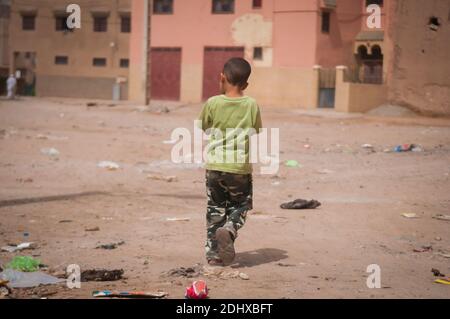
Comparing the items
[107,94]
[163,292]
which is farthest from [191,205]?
[107,94]

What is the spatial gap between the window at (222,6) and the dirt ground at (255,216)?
778 inches

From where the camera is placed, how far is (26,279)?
4.79m

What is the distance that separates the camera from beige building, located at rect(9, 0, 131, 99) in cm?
4372

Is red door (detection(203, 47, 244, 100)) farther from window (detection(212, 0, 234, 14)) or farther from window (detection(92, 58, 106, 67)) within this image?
window (detection(92, 58, 106, 67))

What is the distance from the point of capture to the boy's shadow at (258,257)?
5.43 meters

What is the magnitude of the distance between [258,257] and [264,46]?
28958 mm

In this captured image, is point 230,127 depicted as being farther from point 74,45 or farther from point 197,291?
point 74,45

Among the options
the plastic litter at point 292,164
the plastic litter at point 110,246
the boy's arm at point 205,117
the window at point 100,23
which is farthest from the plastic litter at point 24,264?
the window at point 100,23

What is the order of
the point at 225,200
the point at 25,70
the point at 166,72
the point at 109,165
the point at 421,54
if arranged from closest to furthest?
the point at 225,200
the point at 109,165
the point at 421,54
the point at 166,72
the point at 25,70

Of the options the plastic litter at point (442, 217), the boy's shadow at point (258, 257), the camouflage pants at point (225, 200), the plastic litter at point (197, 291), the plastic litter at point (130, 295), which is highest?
the camouflage pants at point (225, 200)

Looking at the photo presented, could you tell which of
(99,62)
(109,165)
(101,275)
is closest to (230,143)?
(101,275)

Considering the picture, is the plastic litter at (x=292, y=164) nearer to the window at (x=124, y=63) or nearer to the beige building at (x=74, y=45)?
the beige building at (x=74, y=45)

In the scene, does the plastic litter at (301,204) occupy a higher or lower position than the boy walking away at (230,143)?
lower
